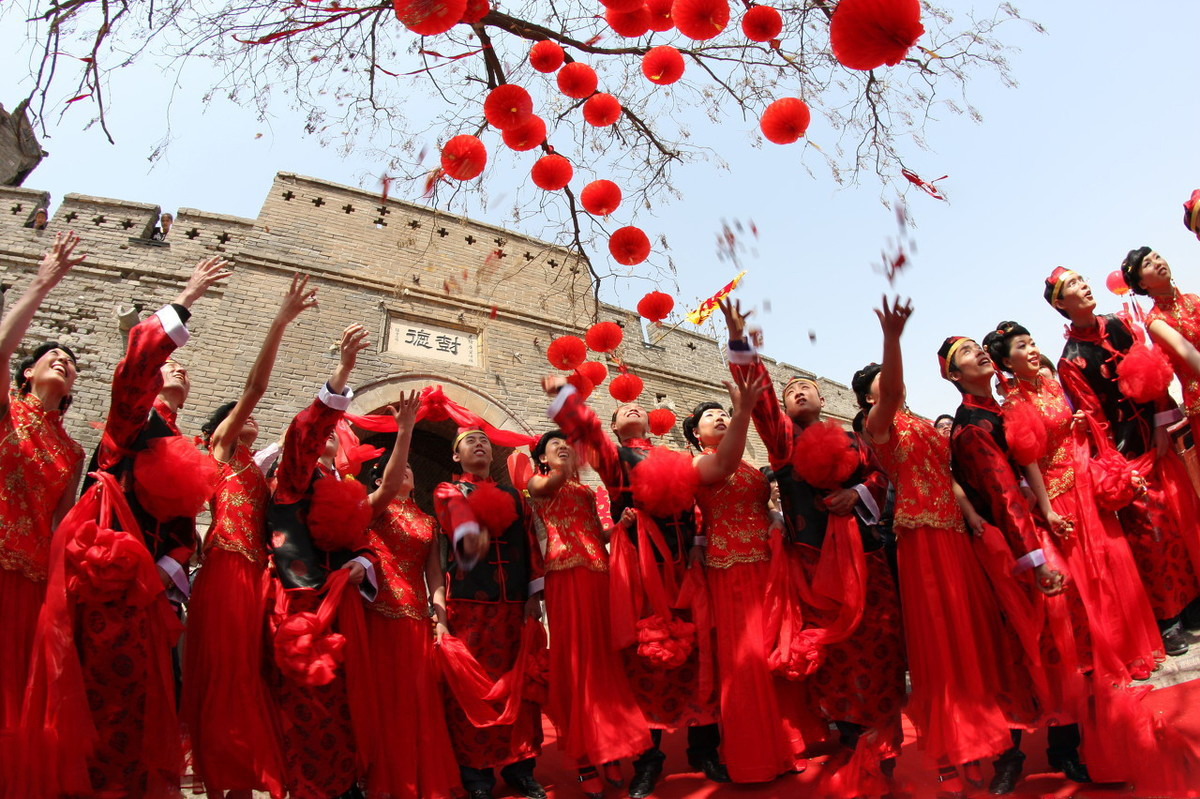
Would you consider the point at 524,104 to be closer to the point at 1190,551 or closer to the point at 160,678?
the point at 160,678

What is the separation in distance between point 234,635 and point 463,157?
109 inches

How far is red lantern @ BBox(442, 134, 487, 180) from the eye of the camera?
3.99 m

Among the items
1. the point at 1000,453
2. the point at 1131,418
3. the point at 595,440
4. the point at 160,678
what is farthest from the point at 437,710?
the point at 1131,418

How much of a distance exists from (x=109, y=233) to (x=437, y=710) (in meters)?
7.14

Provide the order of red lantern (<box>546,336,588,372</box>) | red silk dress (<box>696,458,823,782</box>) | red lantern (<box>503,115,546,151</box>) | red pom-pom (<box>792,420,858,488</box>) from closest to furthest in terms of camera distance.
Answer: red silk dress (<box>696,458,823,782</box>) < red pom-pom (<box>792,420,858,488</box>) < red lantern (<box>503,115,546,151</box>) < red lantern (<box>546,336,588,372</box>)

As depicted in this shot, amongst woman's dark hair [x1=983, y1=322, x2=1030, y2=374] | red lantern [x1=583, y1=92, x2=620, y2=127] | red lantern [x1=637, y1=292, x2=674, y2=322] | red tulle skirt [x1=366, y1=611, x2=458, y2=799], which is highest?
red lantern [x1=583, y1=92, x2=620, y2=127]

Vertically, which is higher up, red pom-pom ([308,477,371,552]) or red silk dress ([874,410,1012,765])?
red pom-pom ([308,477,371,552])

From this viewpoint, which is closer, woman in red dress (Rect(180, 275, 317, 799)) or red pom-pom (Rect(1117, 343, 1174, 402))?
woman in red dress (Rect(180, 275, 317, 799))

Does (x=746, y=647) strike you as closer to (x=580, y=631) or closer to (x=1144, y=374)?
(x=580, y=631)

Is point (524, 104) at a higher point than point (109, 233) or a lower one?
lower

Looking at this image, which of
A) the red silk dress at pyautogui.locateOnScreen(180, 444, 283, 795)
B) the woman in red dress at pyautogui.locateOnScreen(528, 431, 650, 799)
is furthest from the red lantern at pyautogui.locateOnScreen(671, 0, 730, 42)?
the red silk dress at pyautogui.locateOnScreen(180, 444, 283, 795)

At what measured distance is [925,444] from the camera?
8.70 ft

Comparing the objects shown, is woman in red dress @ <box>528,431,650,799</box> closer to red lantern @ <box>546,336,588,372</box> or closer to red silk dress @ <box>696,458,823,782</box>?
red silk dress @ <box>696,458,823,782</box>

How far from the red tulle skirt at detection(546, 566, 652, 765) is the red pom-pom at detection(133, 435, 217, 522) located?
1457 mm
